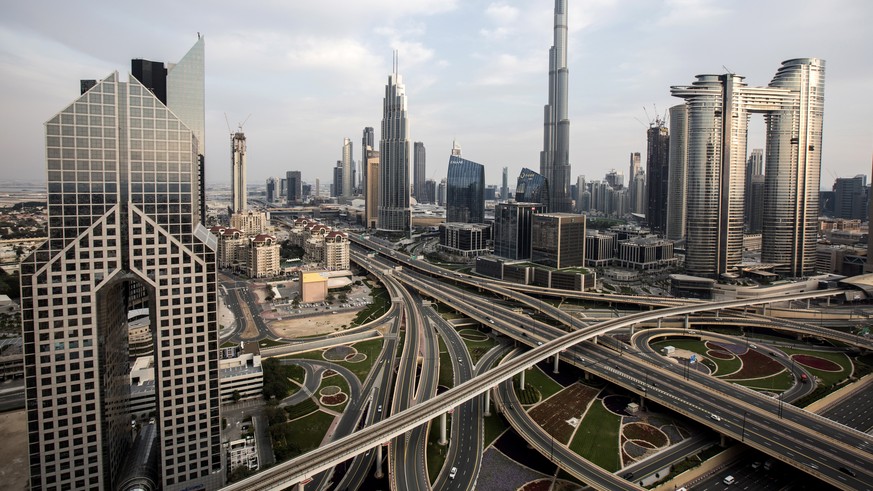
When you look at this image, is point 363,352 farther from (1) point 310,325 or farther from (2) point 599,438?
(2) point 599,438

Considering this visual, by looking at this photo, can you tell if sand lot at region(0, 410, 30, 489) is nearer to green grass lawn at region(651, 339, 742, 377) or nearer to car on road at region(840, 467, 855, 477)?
car on road at region(840, 467, 855, 477)

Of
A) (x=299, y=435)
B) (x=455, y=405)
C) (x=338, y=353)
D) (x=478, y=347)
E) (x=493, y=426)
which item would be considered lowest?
(x=493, y=426)

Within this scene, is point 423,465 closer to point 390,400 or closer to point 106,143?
point 390,400

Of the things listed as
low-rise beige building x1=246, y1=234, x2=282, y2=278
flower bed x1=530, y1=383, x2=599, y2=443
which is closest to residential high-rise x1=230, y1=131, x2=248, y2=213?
low-rise beige building x1=246, y1=234, x2=282, y2=278

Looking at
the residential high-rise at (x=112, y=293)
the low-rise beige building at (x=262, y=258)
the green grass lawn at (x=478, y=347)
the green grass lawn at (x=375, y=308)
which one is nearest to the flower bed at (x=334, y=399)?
the residential high-rise at (x=112, y=293)

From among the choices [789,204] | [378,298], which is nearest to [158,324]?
[378,298]

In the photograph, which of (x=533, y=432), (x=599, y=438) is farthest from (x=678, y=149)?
(x=533, y=432)
